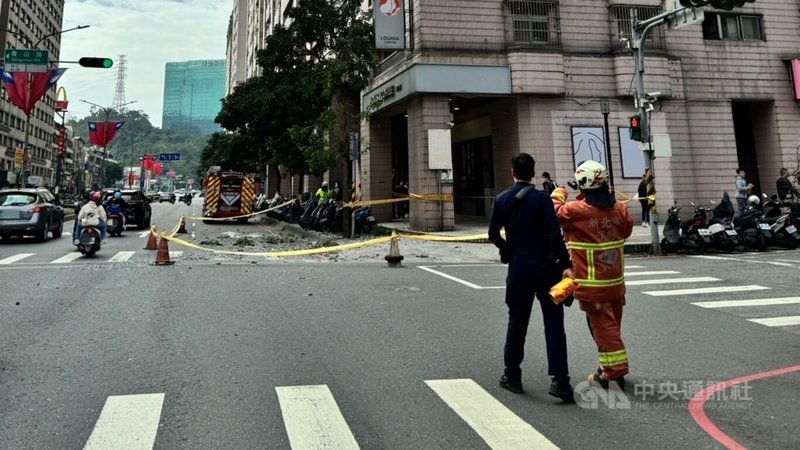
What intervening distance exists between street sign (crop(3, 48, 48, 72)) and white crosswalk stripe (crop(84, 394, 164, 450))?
73.3 ft

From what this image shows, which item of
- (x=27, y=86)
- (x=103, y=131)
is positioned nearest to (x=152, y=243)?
(x=27, y=86)

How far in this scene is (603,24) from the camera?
1969 cm

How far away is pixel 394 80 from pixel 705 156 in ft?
43.0

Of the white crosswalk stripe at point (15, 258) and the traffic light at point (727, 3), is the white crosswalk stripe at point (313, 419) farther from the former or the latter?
the white crosswalk stripe at point (15, 258)

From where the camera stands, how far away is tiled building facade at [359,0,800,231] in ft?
60.5

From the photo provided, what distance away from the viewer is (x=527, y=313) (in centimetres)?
405

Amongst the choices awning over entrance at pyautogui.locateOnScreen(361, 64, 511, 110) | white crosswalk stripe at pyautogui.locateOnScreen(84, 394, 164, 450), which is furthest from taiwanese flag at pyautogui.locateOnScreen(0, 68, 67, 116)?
white crosswalk stripe at pyautogui.locateOnScreen(84, 394, 164, 450)

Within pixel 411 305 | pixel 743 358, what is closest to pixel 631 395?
pixel 743 358

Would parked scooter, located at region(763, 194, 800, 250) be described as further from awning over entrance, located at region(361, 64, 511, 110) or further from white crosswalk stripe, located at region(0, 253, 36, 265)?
white crosswalk stripe, located at region(0, 253, 36, 265)

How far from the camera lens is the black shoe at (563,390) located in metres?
3.83

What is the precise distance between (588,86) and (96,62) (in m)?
18.5

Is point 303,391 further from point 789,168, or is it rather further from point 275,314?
point 789,168

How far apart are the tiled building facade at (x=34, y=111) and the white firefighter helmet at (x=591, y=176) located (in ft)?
213

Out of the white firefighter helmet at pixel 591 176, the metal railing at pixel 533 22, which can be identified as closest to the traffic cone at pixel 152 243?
the white firefighter helmet at pixel 591 176
